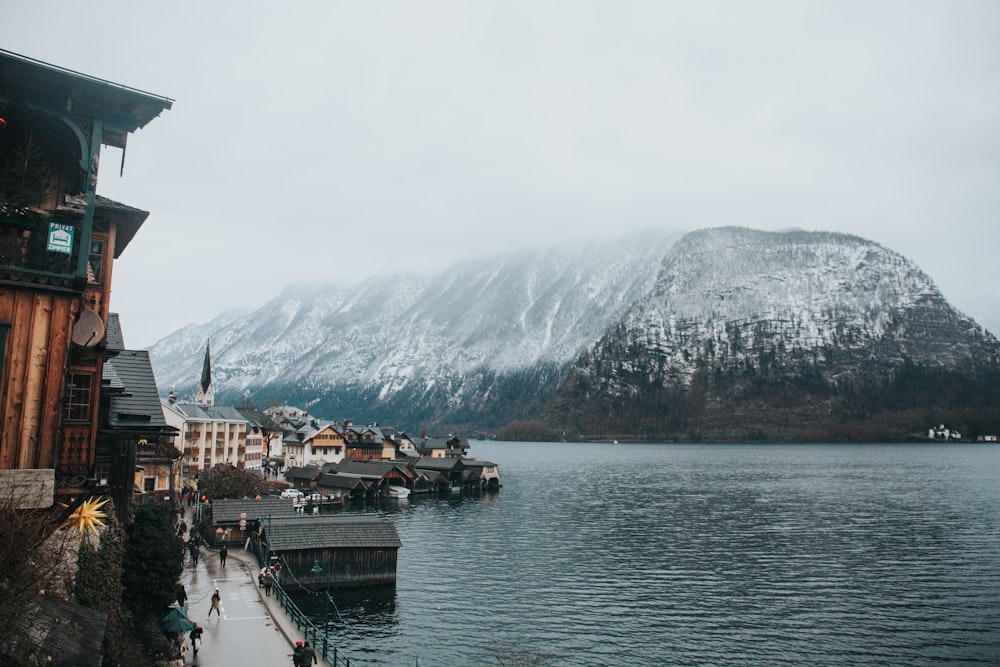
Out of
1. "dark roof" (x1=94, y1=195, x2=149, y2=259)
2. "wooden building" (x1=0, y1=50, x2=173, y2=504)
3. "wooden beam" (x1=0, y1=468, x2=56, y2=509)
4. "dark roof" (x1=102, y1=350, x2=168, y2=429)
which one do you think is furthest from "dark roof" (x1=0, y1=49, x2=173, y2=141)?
"dark roof" (x1=102, y1=350, x2=168, y2=429)

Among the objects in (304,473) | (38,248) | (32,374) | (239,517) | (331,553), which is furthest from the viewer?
(304,473)

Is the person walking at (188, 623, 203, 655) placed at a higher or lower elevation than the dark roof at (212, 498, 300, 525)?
lower

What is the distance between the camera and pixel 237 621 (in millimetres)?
32844

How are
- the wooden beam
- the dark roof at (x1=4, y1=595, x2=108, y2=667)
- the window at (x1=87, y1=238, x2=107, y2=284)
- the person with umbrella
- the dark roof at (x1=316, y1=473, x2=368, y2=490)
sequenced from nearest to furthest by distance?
1. the dark roof at (x1=4, y1=595, x2=108, y2=667)
2. the wooden beam
3. the window at (x1=87, y1=238, x2=107, y2=284)
4. the person with umbrella
5. the dark roof at (x1=316, y1=473, x2=368, y2=490)

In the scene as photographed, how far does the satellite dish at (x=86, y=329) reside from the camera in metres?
18.2

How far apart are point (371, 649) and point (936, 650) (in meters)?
30.6

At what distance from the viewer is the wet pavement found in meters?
27.6

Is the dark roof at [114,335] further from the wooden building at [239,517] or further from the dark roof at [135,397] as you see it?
the wooden building at [239,517]

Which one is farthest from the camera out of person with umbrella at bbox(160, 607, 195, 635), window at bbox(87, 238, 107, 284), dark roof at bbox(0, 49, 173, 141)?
person with umbrella at bbox(160, 607, 195, 635)

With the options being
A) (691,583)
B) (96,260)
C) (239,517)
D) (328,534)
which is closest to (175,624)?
(96,260)

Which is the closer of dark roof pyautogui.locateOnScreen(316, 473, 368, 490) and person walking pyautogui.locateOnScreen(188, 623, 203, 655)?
person walking pyautogui.locateOnScreen(188, 623, 203, 655)

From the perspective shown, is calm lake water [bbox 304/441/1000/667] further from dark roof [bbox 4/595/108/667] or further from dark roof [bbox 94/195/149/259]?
dark roof [bbox 94/195/149/259]

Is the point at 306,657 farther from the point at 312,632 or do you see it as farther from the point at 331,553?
the point at 331,553

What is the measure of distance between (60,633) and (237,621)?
2041 cm
